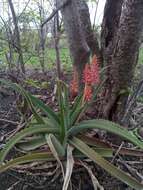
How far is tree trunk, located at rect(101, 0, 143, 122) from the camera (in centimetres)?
197

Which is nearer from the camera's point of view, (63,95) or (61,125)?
(61,125)

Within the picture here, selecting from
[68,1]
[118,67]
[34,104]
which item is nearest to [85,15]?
[68,1]

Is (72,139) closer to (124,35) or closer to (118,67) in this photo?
(118,67)

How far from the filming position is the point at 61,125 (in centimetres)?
190

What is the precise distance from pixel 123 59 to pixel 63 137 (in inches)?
22.8

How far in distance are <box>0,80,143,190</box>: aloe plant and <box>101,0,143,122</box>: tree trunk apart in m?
0.19

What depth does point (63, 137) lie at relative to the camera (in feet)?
6.31

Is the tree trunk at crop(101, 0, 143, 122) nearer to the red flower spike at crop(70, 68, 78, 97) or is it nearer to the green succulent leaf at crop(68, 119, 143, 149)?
the red flower spike at crop(70, 68, 78, 97)

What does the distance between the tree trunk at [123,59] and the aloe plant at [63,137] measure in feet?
0.63

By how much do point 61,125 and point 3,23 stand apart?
2.01 meters

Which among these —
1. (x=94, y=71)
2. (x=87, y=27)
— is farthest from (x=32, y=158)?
(x=87, y=27)

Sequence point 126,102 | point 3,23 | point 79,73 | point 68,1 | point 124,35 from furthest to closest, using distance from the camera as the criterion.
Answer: point 3,23 < point 79,73 < point 68,1 < point 126,102 < point 124,35

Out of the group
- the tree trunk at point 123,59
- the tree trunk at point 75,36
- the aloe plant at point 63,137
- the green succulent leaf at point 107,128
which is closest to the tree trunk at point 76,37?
the tree trunk at point 75,36

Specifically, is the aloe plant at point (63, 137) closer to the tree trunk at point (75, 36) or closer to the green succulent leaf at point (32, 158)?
the green succulent leaf at point (32, 158)
